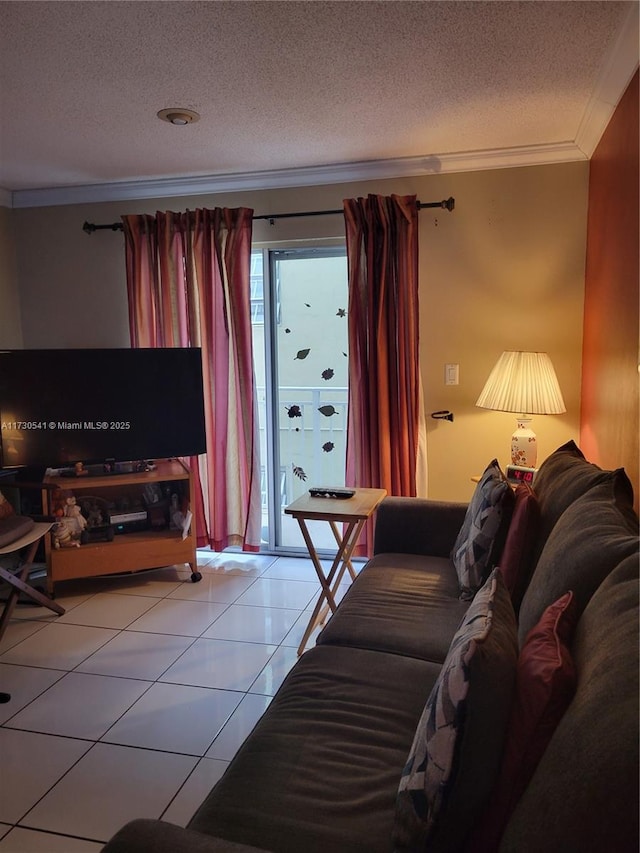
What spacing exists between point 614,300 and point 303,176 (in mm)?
2006

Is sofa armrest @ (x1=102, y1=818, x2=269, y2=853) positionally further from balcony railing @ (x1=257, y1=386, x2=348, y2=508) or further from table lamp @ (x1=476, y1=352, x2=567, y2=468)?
balcony railing @ (x1=257, y1=386, x2=348, y2=508)

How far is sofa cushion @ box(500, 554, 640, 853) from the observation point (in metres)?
0.77

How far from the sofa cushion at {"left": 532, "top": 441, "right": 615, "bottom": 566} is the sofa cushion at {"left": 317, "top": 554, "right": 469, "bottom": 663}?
1.31 ft

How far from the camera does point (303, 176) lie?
145 inches

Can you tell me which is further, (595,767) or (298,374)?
(298,374)

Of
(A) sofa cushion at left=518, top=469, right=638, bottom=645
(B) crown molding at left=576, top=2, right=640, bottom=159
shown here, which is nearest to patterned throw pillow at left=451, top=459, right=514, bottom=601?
(A) sofa cushion at left=518, top=469, right=638, bottom=645

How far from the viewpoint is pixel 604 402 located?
8.79ft

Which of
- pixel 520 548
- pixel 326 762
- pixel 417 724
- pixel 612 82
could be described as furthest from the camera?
pixel 612 82

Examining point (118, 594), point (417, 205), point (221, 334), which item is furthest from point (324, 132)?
point (118, 594)

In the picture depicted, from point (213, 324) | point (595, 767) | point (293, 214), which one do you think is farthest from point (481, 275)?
point (595, 767)

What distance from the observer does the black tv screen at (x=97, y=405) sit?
3570 millimetres

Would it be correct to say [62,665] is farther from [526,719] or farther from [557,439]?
[557,439]

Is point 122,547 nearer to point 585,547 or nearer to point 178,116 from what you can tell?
point 178,116

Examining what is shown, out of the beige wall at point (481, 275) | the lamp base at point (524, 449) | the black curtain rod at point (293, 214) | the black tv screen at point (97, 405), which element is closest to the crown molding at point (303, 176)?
the beige wall at point (481, 275)
